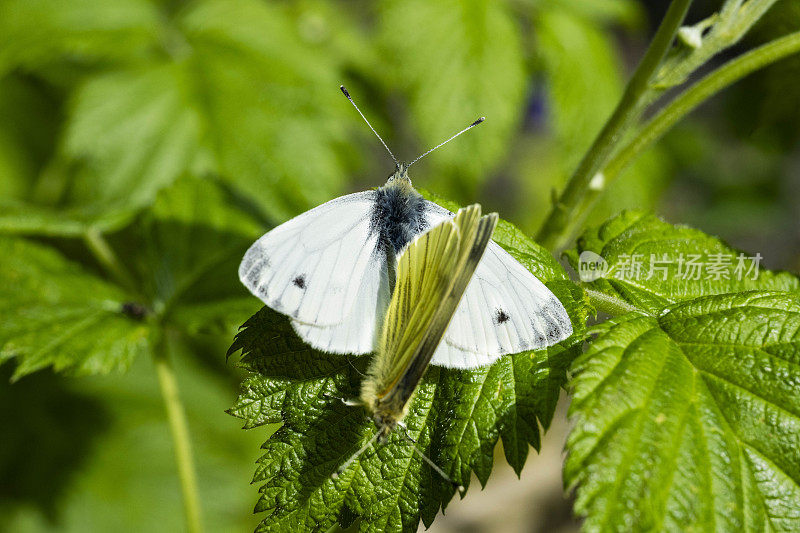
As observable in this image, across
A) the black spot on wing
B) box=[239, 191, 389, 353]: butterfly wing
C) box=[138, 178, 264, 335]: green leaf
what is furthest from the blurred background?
the black spot on wing

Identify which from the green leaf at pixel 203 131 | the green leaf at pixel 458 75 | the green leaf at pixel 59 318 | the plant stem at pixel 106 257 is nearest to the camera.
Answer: the green leaf at pixel 59 318

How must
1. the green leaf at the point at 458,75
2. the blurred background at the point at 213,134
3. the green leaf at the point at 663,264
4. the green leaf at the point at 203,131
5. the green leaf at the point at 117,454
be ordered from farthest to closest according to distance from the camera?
the green leaf at the point at 117,454, the green leaf at the point at 458,75, the green leaf at the point at 203,131, the blurred background at the point at 213,134, the green leaf at the point at 663,264

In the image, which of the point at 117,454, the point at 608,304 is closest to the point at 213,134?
the point at 117,454

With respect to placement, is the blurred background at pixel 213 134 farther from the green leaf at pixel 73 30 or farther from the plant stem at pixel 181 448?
the plant stem at pixel 181 448

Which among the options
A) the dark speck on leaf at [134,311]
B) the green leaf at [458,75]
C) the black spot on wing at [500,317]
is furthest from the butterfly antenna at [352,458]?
the green leaf at [458,75]

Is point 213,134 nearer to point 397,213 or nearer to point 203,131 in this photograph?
point 203,131

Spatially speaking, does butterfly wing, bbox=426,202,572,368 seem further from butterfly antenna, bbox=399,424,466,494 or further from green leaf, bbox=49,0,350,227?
green leaf, bbox=49,0,350,227

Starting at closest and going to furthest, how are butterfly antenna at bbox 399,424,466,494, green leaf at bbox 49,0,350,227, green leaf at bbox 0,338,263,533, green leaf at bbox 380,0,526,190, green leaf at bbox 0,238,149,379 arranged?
1. butterfly antenna at bbox 399,424,466,494
2. green leaf at bbox 0,238,149,379
3. green leaf at bbox 49,0,350,227
4. green leaf at bbox 380,0,526,190
5. green leaf at bbox 0,338,263,533
